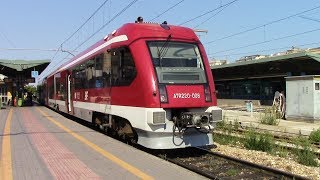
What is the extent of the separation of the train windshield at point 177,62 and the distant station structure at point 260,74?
1985 centimetres

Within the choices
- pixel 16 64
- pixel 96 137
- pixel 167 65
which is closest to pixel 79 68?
pixel 96 137

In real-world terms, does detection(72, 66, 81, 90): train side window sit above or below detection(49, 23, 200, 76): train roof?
below

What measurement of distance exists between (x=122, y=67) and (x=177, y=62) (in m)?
1.45

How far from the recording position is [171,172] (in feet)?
27.6

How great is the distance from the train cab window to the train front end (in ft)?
2.05

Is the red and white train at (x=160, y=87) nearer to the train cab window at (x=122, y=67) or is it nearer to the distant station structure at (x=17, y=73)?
the train cab window at (x=122, y=67)

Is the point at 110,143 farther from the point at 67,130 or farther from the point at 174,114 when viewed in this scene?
the point at 67,130

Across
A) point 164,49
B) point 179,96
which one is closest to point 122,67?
point 164,49

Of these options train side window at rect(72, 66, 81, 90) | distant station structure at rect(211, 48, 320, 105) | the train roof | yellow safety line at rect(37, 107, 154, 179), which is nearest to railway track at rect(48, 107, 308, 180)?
yellow safety line at rect(37, 107, 154, 179)

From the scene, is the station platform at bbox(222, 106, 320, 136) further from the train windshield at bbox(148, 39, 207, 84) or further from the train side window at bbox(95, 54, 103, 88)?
the train side window at bbox(95, 54, 103, 88)

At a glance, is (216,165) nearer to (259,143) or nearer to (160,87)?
(160,87)

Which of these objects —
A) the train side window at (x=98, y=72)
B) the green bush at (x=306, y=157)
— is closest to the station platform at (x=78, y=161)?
the train side window at (x=98, y=72)

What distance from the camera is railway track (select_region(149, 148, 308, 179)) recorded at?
8.19m

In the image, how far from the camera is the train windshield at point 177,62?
34.2ft
